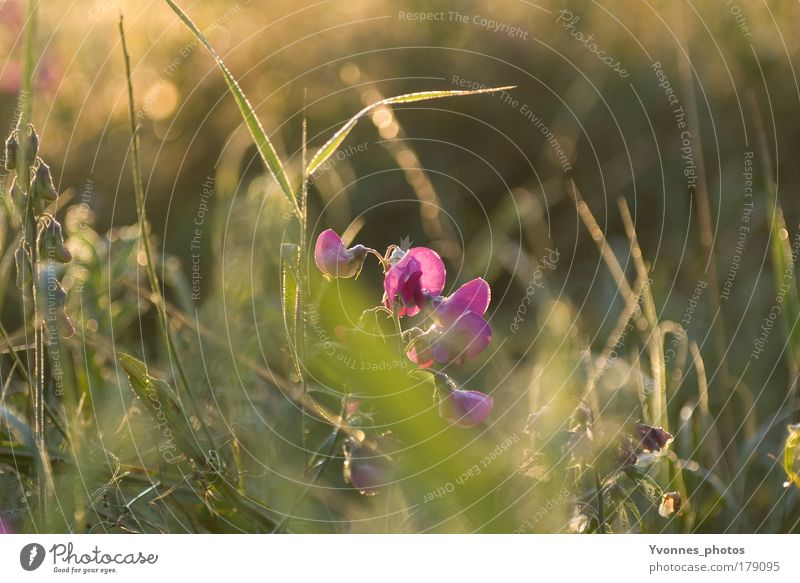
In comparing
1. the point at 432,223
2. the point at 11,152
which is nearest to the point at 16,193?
the point at 11,152

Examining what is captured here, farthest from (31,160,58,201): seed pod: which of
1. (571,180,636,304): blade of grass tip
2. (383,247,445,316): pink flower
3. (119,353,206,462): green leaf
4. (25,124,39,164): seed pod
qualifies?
(571,180,636,304): blade of grass tip

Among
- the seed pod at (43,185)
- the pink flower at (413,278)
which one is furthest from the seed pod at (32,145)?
the pink flower at (413,278)

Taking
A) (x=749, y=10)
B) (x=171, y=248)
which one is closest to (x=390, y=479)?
(x=171, y=248)

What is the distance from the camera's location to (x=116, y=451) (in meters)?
0.85

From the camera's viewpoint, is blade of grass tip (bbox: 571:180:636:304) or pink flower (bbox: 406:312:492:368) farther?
blade of grass tip (bbox: 571:180:636:304)

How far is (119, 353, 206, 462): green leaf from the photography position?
73 centimetres

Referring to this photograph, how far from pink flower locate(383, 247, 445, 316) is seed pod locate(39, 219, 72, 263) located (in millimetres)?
242

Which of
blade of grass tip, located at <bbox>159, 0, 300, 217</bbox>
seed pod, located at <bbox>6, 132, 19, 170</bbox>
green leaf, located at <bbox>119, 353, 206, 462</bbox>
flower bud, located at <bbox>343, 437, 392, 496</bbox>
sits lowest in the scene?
flower bud, located at <bbox>343, 437, 392, 496</bbox>

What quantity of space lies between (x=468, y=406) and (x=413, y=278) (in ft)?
0.34
